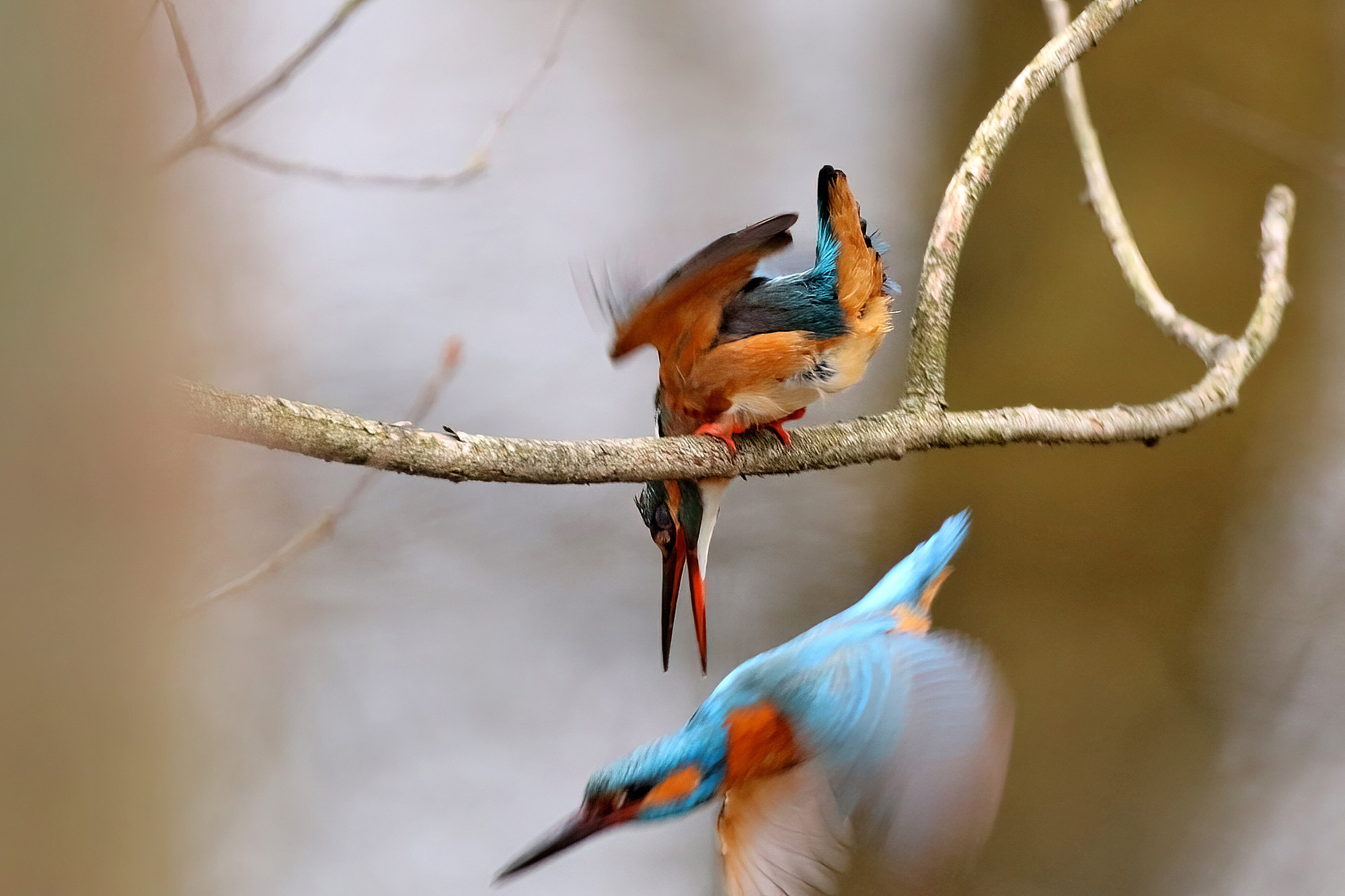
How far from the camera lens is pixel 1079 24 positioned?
124 centimetres

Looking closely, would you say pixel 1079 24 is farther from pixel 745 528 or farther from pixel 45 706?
pixel 745 528

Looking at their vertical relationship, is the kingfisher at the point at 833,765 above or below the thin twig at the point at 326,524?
below

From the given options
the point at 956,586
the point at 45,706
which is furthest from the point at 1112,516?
the point at 45,706

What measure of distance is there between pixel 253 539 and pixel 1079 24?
5.99 feet

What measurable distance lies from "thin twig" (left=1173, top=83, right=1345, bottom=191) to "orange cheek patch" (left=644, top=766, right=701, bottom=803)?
1.86 m

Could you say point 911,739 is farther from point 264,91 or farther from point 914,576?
point 264,91

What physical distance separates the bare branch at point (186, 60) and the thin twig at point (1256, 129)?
1974 millimetres

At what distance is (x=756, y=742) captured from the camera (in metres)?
0.97

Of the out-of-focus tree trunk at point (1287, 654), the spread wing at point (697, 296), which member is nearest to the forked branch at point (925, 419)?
the spread wing at point (697, 296)

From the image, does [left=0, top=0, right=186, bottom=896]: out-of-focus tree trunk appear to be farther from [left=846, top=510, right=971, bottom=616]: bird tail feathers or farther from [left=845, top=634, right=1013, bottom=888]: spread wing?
[left=846, top=510, right=971, bottom=616]: bird tail feathers

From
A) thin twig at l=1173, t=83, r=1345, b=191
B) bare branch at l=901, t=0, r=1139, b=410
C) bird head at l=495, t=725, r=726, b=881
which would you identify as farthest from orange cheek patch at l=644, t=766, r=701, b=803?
thin twig at l=1173, t=83, r=1345, b=191

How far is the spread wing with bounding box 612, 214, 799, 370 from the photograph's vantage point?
85cm

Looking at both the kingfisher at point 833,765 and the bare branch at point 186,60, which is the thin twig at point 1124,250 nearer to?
the kingfisher at point 833,765

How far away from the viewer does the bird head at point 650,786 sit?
34.4 inches
